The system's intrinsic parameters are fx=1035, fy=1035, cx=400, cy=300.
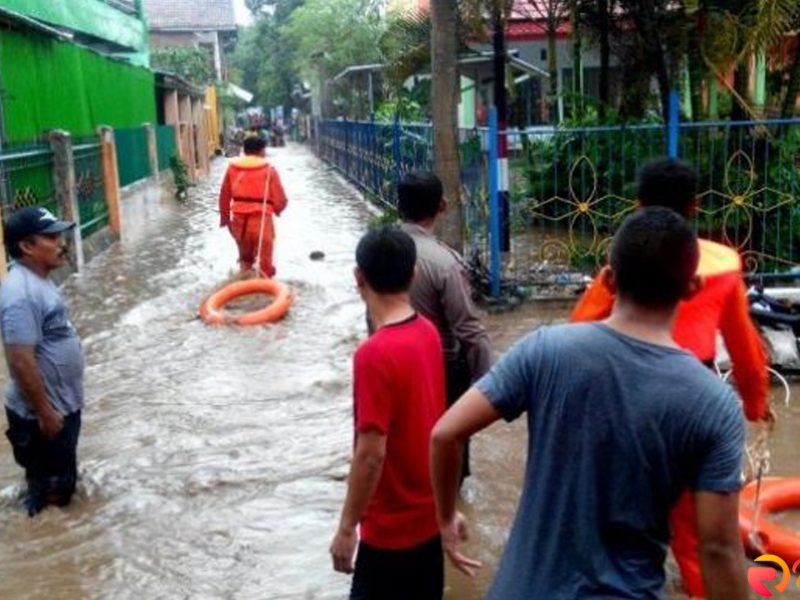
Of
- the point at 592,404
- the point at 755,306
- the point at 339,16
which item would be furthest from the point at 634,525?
the point at 339,16

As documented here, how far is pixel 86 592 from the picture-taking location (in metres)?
4.54

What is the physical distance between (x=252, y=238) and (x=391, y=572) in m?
8.04

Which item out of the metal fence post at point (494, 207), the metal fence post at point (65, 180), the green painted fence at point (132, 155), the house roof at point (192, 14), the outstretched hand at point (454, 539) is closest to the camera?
the outstretched hand at point (454, 539)

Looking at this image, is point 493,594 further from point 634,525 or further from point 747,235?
point 747,235

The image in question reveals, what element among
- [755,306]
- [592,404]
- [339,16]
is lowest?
[755,306]

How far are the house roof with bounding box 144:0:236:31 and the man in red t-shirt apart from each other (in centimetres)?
5203

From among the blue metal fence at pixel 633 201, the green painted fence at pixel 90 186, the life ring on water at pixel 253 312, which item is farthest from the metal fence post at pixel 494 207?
the green painted fence at pixel 90 186

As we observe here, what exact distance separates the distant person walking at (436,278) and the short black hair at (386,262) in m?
1.02

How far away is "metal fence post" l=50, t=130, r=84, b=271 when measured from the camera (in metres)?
12.4

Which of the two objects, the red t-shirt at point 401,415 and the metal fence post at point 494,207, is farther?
the metal fence post at point 494,207

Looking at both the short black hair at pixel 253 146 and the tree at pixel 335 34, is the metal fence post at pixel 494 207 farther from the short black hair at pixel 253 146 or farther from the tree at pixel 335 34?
the tree at pixel 335 34

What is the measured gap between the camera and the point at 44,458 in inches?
201

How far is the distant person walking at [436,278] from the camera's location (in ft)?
13.8

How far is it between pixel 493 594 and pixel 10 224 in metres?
3.42
